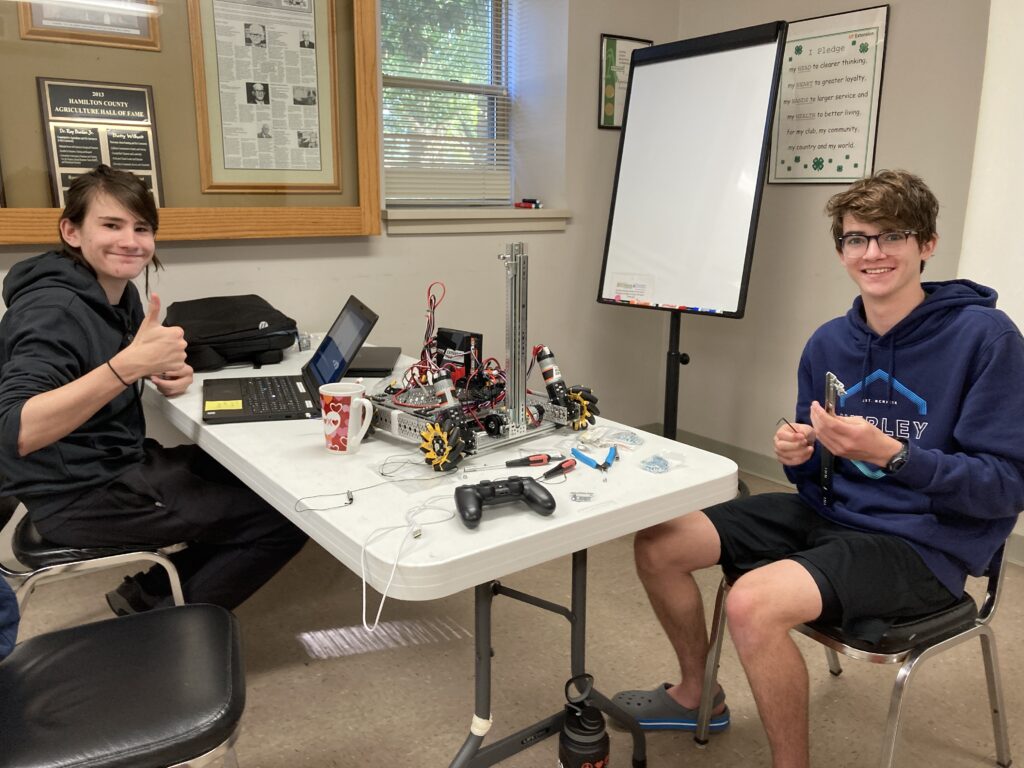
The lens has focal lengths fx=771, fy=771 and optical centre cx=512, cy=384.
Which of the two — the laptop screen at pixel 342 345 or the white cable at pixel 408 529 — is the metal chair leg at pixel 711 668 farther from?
the laptop screen at pixel 342 345

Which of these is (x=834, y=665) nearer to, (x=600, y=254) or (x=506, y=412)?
(x=506, y=412)

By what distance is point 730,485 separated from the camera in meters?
1.33

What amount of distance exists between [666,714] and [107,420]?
139 cm

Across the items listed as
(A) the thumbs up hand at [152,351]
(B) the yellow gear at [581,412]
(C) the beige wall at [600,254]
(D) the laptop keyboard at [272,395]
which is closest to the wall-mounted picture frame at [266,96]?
(C) the beige wall at [600,254]

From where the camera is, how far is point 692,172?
285 centimetres

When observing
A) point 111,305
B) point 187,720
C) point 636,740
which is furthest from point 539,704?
point 111,305

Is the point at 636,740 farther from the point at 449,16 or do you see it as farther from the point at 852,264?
the point at 449,16

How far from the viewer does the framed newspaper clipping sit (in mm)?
2182

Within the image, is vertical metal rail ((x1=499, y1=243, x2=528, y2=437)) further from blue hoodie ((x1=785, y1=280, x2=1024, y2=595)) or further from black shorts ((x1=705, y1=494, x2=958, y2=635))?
blue hoodie ((x1=785, y1=280, x2=1024, y2=595))

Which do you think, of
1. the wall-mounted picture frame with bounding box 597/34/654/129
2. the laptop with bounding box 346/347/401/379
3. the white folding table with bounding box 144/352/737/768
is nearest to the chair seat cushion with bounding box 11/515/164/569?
the white folding table with bounding box 144/352/737/768

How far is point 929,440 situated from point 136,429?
1.66 metres

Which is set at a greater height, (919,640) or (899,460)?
(899,460)

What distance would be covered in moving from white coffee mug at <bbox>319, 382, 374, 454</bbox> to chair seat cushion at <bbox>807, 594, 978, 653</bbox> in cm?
89

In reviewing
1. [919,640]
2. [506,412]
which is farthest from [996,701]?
[506,412]
